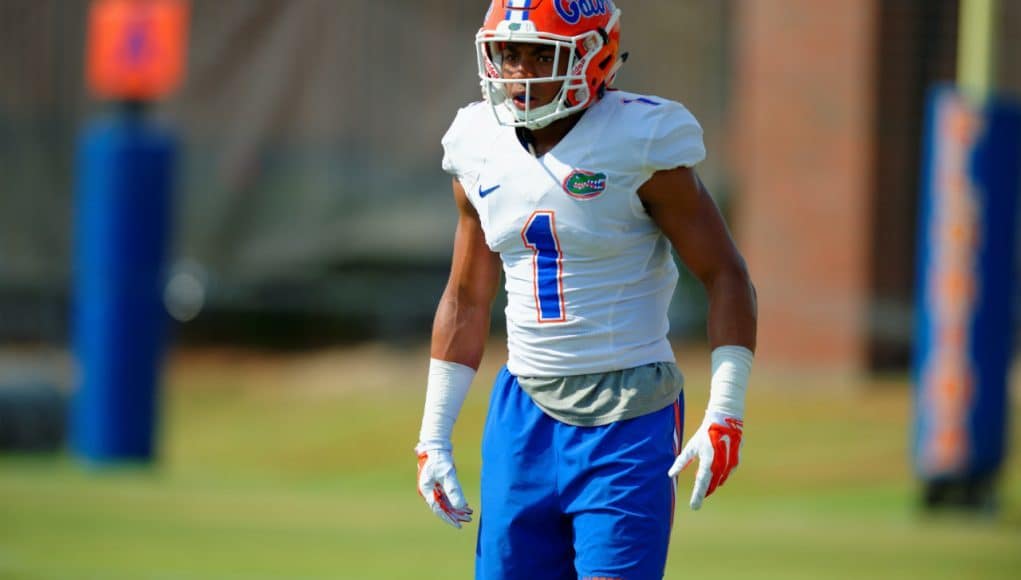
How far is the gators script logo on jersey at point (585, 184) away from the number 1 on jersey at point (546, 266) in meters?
0.08

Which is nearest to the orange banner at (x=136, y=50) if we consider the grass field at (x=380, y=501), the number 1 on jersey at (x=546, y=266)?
the grass field at (x=380, y=501)

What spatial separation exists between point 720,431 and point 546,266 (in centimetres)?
55

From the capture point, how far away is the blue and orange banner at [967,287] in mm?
9391

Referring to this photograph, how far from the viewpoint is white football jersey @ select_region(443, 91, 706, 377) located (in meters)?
3.74

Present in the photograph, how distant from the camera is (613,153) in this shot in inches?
147

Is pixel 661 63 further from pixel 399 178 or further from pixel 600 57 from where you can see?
pixel 600 57

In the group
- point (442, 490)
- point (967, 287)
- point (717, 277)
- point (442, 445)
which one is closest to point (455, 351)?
point (442, 445)

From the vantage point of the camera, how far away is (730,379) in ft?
12.2

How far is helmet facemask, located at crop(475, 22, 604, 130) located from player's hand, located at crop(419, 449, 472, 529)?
84 centimetres

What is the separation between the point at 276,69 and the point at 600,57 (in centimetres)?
1116

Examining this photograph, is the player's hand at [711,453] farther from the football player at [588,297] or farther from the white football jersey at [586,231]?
the white football jersey at [586,231]

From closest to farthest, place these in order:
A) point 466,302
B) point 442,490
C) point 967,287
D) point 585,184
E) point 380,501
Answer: point 585,184 < point 442,490 < point 466,302 < point 967,287 < point 380,501

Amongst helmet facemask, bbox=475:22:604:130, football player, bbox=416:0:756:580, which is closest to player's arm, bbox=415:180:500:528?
football player, bbox=416:0:756:580

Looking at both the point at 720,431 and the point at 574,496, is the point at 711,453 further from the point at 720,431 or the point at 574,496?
the point at 574,496
